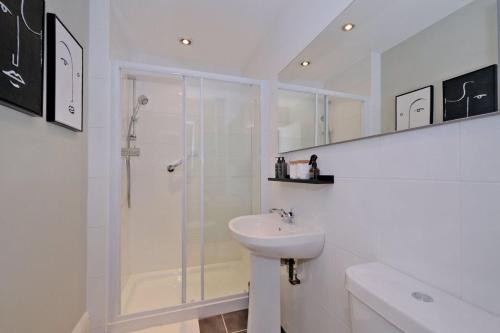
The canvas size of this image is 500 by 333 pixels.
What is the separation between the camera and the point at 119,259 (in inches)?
55.0

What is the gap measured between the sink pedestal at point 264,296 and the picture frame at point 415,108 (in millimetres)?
945

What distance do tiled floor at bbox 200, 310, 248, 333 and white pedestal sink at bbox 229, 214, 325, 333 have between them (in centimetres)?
31

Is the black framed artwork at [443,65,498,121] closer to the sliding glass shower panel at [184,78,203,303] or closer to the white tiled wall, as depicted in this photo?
the white tiled wall

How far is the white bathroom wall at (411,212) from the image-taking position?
49 centimetres

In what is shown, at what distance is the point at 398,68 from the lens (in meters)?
0.72

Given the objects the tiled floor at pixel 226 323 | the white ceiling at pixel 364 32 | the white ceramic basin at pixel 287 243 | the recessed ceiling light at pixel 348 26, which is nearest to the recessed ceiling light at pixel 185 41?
the white ceiling at pixel 364 32

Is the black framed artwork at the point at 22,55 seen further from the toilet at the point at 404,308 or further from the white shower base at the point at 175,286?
the white shower base at the point at 175,286

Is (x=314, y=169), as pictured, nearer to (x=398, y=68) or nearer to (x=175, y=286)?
(x=398, y=68)

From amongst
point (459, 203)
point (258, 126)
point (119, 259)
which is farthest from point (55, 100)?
point (459, 203)

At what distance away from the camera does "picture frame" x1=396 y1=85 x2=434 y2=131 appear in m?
0.60

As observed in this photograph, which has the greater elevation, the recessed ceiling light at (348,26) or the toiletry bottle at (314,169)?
the recessed ceiling light at (348,26)

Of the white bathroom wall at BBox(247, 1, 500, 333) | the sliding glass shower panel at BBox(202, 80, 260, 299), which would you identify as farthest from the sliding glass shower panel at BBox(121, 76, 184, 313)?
the white bathroom wall at BBox(247, 1, 500, 333)

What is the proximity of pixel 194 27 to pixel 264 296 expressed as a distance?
83.7 inches

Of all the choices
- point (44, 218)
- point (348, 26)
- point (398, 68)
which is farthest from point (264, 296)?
point (348, 26)
